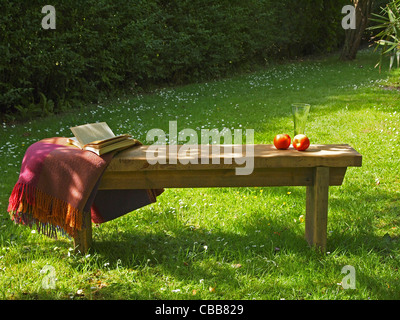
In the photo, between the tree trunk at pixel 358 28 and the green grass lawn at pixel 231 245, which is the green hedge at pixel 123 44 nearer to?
the green grass lawn at pixel 231 245

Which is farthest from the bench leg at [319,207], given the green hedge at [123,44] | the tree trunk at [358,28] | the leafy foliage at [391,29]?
the tree trunk at [358,28]

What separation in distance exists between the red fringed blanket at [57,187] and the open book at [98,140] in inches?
1.9

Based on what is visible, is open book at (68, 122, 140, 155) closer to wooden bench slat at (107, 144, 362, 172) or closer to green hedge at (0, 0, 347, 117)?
wooden bench slat at (107, 144, 362, 172)

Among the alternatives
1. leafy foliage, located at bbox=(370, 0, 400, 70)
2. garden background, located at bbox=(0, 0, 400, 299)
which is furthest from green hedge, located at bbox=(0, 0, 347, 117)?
leafy foliage, located at bbox=(370, 0, 400, 70)

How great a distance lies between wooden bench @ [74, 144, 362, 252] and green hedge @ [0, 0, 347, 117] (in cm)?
458

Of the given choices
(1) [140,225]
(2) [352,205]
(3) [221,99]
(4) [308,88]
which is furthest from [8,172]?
(4) [308,88]

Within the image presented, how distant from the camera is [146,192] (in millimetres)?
3594

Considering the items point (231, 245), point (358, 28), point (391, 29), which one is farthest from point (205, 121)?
point (358, 28)

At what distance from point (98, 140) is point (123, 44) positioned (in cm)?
617

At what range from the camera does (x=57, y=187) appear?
10.4ft

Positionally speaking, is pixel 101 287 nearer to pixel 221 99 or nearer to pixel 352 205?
pixel 352 205

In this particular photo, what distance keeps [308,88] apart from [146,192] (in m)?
7.29

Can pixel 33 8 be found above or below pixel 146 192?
above

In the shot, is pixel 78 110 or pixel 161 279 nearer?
pixel 161 279
